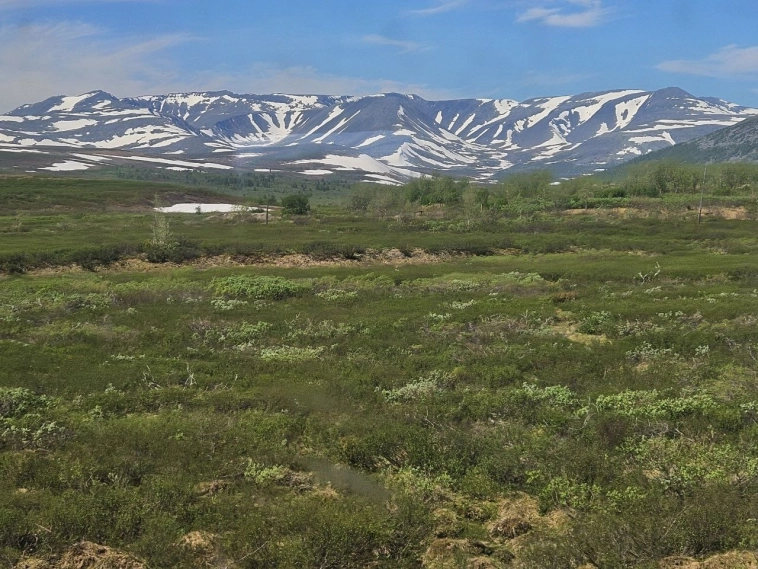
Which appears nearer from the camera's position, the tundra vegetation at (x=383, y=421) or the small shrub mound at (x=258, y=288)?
the tundra vegetation at (x=383, y=421)

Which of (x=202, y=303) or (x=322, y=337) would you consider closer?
(x=322, y=337)

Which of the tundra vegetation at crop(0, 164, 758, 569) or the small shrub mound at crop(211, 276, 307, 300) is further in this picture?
the small shrub mound at crop(211, 276, 307, 300)

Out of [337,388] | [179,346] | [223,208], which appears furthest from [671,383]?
[223,208]

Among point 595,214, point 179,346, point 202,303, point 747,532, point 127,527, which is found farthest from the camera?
point 595,214

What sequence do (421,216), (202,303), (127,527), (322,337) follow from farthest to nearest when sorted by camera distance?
(421,216)
(202,303)
(322,337)
(127,527)

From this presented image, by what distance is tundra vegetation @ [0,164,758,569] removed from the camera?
10898mm

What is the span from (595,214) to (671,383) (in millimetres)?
83136

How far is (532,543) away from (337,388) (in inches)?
391

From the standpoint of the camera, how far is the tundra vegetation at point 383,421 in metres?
10.9

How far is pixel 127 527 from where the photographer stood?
442 inches

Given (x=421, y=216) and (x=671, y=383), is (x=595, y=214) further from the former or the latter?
(x=671, y=383)

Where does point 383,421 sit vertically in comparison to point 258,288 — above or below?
below

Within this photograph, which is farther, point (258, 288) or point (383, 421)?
point (258, 288)

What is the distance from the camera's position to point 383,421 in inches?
663
